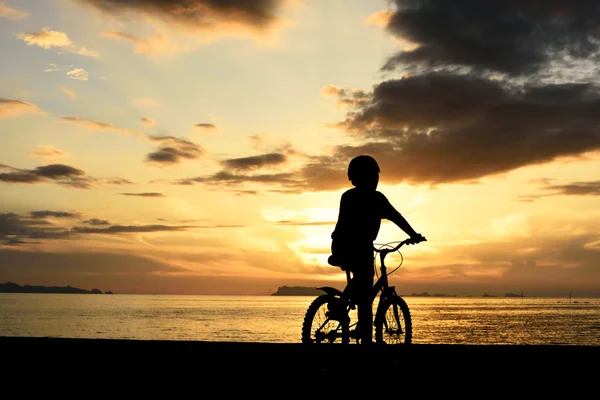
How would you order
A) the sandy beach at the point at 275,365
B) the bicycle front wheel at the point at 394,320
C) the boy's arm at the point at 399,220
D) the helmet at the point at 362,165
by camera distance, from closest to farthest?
the sandy beach at the point at 275,365, the helmet at the point at 362,165, the boy's arm at the point at 399,220, the bicycle front wheel at the point at 394,320

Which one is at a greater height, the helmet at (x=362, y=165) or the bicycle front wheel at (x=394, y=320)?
the helmet at (x=362, y=165)

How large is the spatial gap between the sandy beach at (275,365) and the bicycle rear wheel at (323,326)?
11 centimetres

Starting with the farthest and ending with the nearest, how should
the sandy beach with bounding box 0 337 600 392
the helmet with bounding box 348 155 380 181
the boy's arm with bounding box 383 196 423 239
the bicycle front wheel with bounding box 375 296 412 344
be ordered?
the bicycle front wheel with bounding box 375 296 412 344
the boy's arm with bounding box 383 196 423 239
the helmet with bounding box 348 155 380 181
the sandy beach with bounding box 0 337 600 392

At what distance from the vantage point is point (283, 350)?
995 cm

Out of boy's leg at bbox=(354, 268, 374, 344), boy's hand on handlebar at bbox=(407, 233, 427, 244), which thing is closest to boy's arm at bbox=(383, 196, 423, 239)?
boy's hand on handlebar at bbox=(407, 233, 427, 244)

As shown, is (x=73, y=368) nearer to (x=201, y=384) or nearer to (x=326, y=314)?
(x=201, y=384)

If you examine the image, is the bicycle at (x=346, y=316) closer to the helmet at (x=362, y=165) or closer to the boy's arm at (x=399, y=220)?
the boy's arm at (x=399, y=220)

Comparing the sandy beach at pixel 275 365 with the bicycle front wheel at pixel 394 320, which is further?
the bicycle front wheel at pixel 394 320

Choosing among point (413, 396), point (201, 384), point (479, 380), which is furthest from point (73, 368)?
point (479, 380)

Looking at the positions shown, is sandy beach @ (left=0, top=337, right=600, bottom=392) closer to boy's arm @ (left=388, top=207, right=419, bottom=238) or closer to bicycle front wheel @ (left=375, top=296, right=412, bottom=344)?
bicycle front wheel @ (left=375, top=296, right=412, bottom=344)

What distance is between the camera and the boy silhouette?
7.08 m

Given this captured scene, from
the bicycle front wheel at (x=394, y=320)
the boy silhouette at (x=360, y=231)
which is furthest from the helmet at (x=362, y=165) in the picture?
the bicycle front wheel at (x=394, y=320)

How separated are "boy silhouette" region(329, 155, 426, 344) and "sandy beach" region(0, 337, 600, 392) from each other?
1.73 feet

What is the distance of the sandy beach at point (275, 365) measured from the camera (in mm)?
6770
